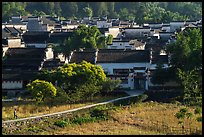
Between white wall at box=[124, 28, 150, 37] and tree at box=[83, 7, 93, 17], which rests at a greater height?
tree at box=[83, 7, 93, 17]

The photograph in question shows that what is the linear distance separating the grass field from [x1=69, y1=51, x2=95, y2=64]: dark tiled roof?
217 inches

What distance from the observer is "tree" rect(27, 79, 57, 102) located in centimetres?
1973

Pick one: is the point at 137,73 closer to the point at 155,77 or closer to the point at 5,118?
the point at 155,77

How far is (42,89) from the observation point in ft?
64.8

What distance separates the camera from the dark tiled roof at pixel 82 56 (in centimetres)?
2547

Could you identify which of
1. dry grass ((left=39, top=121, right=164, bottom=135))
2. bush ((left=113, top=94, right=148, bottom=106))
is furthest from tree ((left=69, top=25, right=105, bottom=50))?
dry grass ((left=39, top=121, right=164, bottom=135))

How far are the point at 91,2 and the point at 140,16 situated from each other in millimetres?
11601

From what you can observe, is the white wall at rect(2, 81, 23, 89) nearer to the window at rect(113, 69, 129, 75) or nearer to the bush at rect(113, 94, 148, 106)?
the bush at rect(113, 94, 148, 106)

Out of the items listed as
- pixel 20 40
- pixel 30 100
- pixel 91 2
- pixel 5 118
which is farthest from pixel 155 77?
pixel 91 2

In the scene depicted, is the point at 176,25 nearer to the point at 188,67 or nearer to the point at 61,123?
the point at 188,67

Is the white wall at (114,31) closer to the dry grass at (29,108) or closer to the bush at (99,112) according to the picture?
the dry grass at (29,108)

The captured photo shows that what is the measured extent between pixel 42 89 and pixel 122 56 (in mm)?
7061

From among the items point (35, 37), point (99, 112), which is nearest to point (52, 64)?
point (99, 112)

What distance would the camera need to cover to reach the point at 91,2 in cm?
6166
